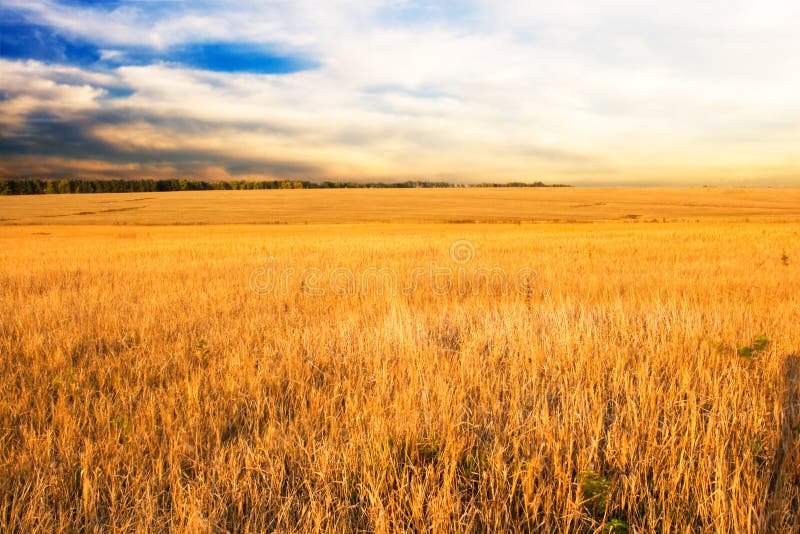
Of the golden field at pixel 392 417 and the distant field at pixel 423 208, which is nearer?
the golden field at pixel 392 417

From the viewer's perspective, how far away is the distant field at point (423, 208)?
54.4 meters

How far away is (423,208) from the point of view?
65.7m

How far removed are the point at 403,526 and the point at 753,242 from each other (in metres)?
24.5

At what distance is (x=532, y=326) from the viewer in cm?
623

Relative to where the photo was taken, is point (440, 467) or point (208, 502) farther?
point (440, 467)

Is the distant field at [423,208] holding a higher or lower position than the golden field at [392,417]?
higher

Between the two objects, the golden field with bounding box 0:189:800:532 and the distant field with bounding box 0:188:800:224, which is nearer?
the golden field with bounding box 0:189:800:532

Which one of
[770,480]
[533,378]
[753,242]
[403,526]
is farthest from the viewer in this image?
[753,242]

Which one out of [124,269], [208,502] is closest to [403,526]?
[208,502]

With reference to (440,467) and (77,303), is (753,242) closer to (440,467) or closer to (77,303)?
(440,467)

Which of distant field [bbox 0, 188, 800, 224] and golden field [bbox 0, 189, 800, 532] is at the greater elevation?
distant field [bbox 0, 188, 800, 224]

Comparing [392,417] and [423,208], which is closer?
[392,417]

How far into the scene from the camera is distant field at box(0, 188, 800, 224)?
178ft

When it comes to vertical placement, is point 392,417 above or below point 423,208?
below
